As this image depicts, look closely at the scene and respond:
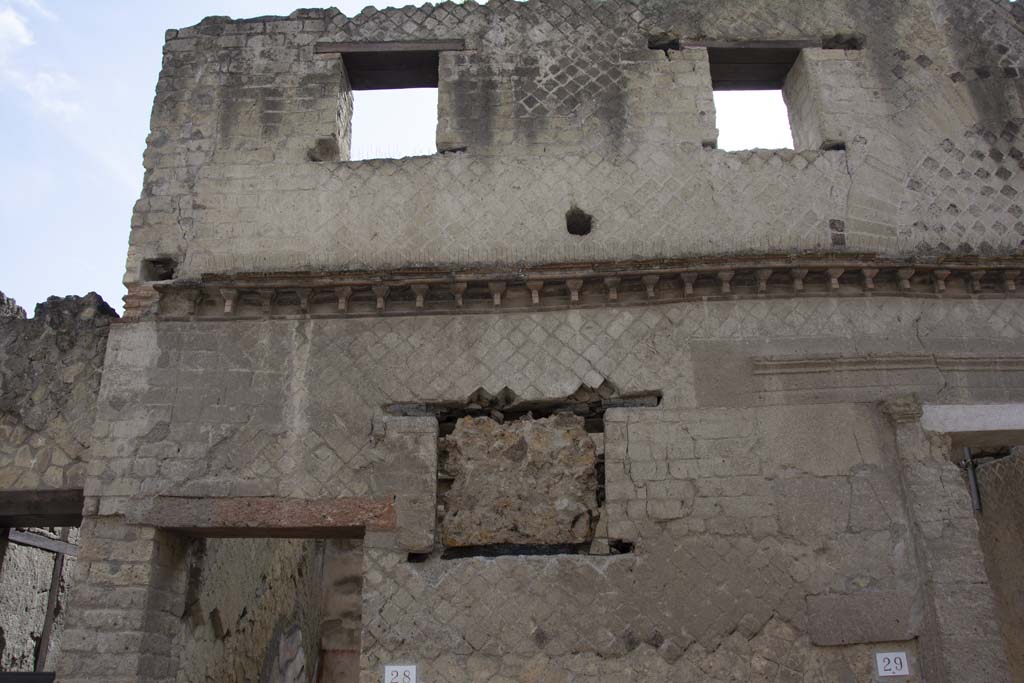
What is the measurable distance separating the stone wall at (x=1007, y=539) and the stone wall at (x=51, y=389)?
8150 millimetres

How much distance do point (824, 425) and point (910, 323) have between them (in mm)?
1064

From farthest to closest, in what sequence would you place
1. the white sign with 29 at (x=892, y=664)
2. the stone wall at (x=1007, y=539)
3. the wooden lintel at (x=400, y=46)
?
the stone wall at (x=1007, y=539), the wooden lintel at (x=400, y=46), the white sign with 29 at (x=892, y=664)

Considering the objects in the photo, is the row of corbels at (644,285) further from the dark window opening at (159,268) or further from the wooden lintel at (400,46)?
the wooden lintel at (400,46)

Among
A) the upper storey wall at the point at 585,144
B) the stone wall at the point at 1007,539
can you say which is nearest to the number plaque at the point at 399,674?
the upper storey wall at the point at 585,144

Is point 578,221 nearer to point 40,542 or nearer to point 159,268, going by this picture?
point 159,268

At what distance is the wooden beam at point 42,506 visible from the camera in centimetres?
618

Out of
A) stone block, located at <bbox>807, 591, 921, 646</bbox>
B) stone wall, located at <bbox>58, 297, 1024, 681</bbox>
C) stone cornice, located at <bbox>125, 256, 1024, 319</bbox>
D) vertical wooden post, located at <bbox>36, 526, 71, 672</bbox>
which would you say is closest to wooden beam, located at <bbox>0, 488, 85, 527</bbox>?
stone wall, located at <bbox>58, 297, 1024, 681</bbox>

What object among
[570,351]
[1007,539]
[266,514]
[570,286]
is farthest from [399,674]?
[1007,539]

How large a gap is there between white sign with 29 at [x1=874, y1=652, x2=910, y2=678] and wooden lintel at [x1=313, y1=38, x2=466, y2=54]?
17.8ft

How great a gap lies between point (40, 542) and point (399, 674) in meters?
5.78

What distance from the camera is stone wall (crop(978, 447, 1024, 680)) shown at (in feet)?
26.6

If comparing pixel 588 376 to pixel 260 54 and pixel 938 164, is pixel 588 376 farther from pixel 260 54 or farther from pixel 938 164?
pixel 260 54

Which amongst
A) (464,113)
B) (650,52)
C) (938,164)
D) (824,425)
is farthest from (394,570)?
(938,164)

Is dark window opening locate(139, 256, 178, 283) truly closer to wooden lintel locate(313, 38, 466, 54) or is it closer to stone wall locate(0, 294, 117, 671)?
Result: stone wall locate(0, 294, 117, 671)
